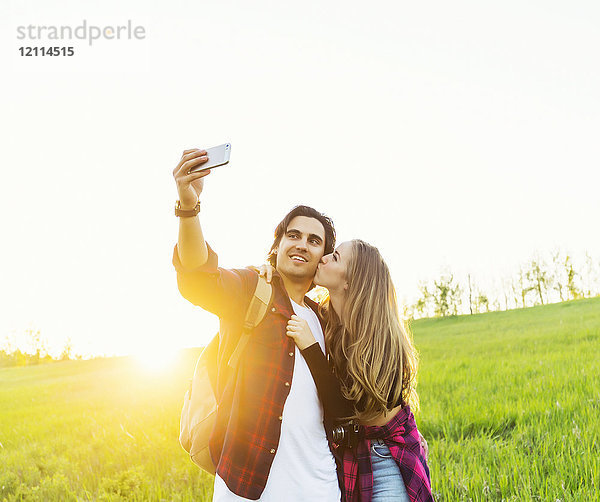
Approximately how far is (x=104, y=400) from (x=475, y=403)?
10817mm

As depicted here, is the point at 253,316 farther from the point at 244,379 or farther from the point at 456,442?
the point at 456,442

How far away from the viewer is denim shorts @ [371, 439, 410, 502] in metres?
3.10

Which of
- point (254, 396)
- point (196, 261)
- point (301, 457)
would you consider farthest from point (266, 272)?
point (301, 457)

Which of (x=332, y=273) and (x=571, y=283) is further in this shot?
(x=571, y=283)

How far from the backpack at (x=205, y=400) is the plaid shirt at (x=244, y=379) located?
4 cm

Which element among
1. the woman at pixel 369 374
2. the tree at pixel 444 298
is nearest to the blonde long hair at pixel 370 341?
the woman at pixel 369 374

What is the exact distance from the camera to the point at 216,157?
2.44m

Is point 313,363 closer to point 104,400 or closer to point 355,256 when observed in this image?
point 355,256

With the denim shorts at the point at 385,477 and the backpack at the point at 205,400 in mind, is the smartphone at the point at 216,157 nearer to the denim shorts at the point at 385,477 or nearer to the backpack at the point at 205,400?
the backpack at the point at 205,400

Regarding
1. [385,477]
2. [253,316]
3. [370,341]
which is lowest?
[385,477]

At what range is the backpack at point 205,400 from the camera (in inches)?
109

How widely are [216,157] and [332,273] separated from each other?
1501 millimetres

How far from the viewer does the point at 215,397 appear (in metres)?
2.84

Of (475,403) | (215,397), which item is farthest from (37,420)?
(215,397)
